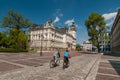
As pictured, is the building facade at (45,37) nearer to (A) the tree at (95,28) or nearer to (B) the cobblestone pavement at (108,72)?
(A) the tree at (95,28)

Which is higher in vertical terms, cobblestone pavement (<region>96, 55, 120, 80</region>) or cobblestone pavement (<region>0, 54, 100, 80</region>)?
cobblestone pavement (<region>0, 54, 100, 80</region>)

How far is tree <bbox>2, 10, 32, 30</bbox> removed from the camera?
5050cm

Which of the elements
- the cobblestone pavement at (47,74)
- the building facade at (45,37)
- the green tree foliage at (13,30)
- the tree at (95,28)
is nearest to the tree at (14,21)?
the green tree foliage at (13,30)

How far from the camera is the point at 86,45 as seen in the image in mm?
163000

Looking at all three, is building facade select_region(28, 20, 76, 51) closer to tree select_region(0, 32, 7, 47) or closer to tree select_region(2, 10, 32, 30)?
tree select_region(2, 10, 32, 30)

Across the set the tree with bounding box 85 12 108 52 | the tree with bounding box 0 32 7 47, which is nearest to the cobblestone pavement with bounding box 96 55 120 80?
the tree with bounding box 85 12 108 52

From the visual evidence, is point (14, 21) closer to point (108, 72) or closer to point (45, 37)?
point (45, 37)

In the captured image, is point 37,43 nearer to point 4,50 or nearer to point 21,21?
point 21,21

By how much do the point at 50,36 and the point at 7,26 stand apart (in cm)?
2705

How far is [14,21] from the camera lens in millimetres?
51906

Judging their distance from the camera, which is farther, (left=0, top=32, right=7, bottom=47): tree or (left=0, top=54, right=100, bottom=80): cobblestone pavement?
(left=0, top=32, right=7, bottom=47): tree

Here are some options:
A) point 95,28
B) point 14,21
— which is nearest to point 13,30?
point 14,21

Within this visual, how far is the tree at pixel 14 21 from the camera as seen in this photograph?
5050cm

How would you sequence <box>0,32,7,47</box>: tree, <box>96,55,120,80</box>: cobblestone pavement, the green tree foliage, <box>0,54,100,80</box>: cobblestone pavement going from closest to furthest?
<box>0,54,100,80</box>: cobblestone pavement → <box>96,55,120,80</box>: cobblestone pavement → the green tree foliage → <box>0,32,7,47</box>: tree
